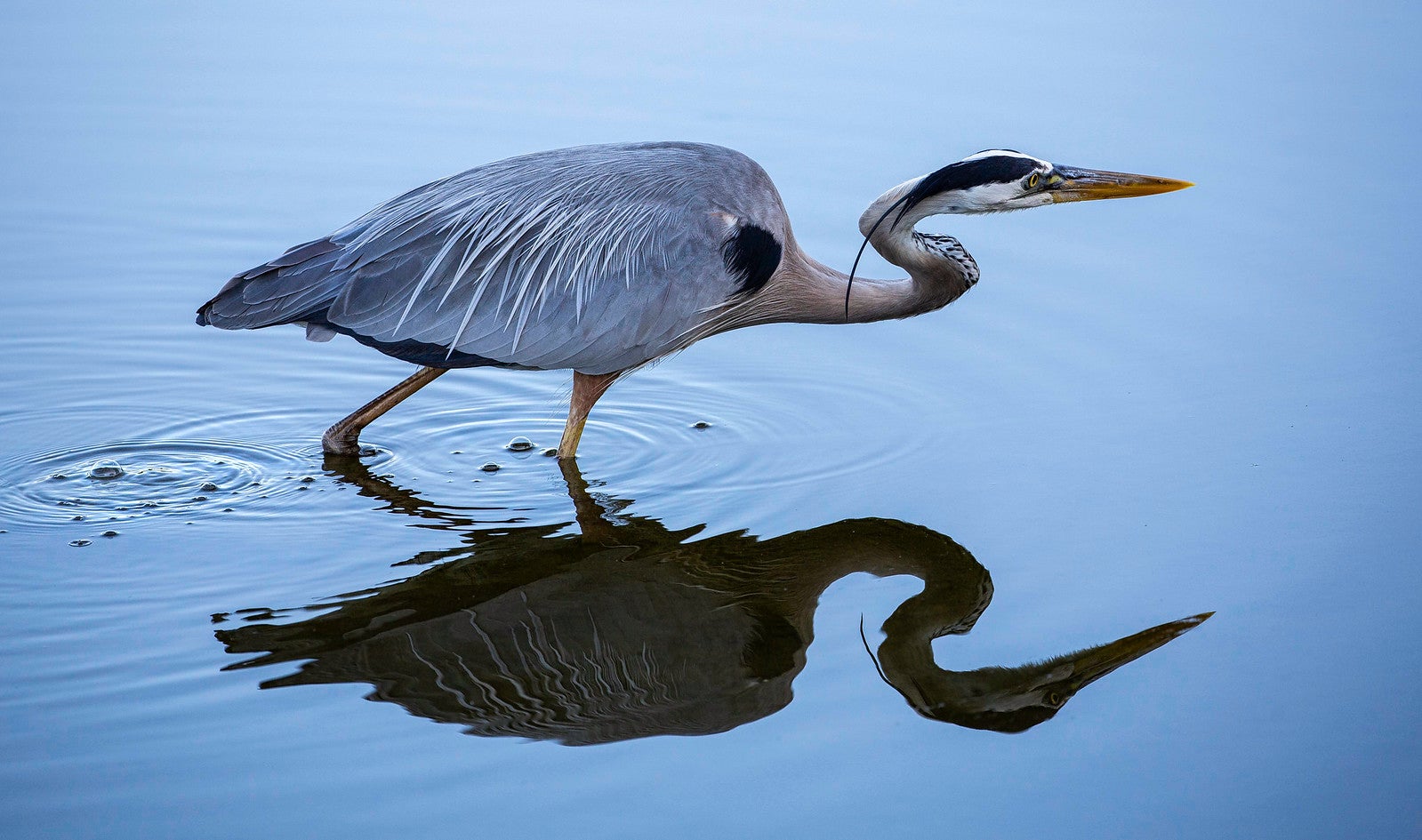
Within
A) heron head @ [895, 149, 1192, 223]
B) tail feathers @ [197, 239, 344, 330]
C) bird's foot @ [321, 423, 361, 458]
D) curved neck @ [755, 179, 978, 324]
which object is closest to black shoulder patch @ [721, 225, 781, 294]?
curved neck @ [755, 179, 978, 324]

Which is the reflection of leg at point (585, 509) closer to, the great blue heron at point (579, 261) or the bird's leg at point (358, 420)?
the great blue heron at point (579, 261)

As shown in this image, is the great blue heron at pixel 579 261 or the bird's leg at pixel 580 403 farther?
the bird's leg at pixel 580 403

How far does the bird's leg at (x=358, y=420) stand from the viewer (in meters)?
6.41

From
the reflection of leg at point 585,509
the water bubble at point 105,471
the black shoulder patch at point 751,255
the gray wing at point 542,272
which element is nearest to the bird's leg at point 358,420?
the gray wing at point 542,272

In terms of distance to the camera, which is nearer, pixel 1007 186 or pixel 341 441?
pixel 341 441

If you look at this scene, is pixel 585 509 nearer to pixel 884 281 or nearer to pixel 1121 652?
pixel 884 281

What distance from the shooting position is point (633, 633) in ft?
16.9

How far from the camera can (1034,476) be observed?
20.7 feet

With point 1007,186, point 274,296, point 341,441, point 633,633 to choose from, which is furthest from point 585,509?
point 1007,186

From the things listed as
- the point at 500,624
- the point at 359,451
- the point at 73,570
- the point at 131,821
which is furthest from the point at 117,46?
the point at 131,821

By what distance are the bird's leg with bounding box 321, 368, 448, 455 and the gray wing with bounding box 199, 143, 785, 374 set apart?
1.34 ft

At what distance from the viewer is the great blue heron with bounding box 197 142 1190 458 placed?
609cm

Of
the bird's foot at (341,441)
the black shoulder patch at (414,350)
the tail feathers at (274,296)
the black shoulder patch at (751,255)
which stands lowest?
the bird's foot at (341,441)

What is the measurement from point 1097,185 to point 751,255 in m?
1.68
